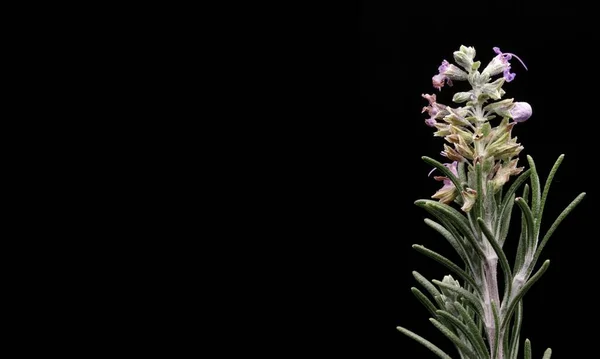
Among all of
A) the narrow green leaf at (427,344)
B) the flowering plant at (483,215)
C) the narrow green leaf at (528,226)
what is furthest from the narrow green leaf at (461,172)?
the narrow green leaf at (427,344)

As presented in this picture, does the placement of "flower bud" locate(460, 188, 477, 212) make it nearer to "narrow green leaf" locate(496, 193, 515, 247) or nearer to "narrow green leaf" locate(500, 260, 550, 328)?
"narrow green leaf" locate(496, 193, 515, 247)

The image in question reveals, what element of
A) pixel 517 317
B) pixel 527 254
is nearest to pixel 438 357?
pixel 517 317

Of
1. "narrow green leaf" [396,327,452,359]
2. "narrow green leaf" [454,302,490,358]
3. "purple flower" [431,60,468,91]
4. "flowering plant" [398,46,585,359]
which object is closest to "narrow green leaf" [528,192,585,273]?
"flowering plant" [398,46,585,359]

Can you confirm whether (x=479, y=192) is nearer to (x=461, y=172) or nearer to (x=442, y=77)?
(x=461, y=172)

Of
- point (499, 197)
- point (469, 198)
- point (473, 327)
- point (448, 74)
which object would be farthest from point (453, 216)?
point (448, 74)

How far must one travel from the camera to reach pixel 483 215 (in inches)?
69.3

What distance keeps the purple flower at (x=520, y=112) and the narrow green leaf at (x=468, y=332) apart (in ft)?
1.72

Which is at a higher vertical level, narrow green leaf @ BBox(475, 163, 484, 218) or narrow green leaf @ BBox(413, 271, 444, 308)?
narrow green leaf @ BBox(475, 163, 484, 218)

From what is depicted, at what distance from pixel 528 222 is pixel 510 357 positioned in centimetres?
35

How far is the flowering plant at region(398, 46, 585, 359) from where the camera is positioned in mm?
1748

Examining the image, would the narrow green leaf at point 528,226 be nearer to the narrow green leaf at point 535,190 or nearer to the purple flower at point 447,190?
the narrow green leaf at point 535,190

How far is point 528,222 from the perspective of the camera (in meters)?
1.71

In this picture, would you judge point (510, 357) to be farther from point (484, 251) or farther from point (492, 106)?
point (492, 106)

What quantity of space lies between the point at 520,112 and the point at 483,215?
0.92ft
